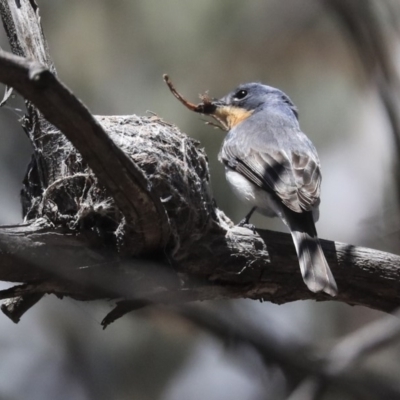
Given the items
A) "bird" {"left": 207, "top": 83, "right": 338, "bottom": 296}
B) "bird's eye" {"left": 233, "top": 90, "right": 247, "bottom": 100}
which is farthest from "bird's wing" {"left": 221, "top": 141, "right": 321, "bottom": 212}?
"bird's eye" {"left": 233, "top": 90, "right": 247, "bottom": 100}

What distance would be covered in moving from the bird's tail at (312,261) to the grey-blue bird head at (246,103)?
1.87 metres

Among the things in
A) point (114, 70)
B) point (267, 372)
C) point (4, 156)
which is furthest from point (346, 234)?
point (267, 372)

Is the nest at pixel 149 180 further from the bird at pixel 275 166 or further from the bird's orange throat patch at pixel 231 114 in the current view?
the bird's orange throat patch at pixel 231 114

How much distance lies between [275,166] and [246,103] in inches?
53.7

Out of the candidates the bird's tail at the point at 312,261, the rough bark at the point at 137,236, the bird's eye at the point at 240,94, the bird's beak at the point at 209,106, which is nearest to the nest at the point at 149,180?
the rough bark at the point at 137,236

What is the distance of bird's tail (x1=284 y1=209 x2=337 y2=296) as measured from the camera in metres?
3.41

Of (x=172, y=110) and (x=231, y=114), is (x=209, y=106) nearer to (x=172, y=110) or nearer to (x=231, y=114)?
(x=231, y=114)

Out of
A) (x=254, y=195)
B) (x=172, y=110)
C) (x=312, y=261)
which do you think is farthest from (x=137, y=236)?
(x=172, y=110)

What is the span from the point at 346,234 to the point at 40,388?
3020 mm

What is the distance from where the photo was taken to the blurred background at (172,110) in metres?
6.64

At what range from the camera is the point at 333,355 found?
2.39m

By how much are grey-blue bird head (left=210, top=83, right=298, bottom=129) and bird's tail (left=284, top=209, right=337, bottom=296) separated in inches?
73.8

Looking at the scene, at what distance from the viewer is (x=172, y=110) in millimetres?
6984

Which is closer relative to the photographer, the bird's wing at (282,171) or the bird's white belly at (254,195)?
the bird's wing at (282,171)
